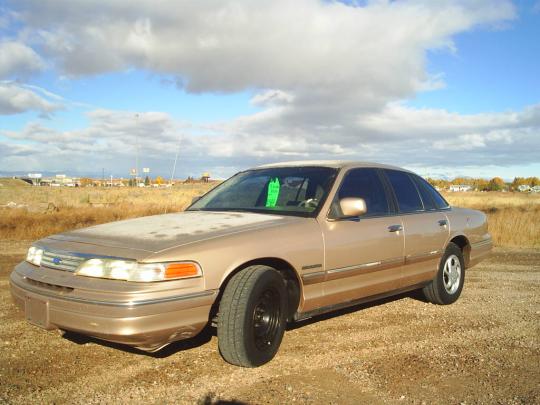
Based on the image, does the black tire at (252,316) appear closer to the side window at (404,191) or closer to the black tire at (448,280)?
the side window at (404,191)

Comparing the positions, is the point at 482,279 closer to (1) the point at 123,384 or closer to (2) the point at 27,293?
(1) the point at 123,384

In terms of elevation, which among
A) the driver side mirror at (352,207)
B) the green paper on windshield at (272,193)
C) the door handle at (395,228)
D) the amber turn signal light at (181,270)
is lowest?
the amber turn signal light at (181,270)

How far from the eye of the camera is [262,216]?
417 centimetres

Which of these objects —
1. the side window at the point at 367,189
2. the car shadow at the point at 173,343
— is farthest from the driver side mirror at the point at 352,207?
the car shadow at the point at 173,343

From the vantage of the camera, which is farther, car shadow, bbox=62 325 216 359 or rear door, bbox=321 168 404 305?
rear door, bbox=321 168 404 305

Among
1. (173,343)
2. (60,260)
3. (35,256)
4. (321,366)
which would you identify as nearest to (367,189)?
(321,366)

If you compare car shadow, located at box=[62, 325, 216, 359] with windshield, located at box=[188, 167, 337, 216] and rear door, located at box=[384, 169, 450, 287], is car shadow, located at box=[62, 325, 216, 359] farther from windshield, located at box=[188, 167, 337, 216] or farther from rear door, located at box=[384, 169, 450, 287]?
rear door, located at box=[384, 169, 450, 287]

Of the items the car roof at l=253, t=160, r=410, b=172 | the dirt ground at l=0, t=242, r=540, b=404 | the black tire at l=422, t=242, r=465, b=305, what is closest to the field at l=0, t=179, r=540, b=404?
the dirt ground at l=0, t=242, r=540, b=404

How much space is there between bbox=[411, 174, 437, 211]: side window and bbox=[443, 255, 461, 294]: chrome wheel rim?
0.65 m

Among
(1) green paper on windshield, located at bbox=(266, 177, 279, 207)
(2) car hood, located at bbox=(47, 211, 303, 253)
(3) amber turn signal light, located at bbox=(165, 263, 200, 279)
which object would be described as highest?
(1) green paper on windshield, located at bbox=(266, 177, 279, 207)

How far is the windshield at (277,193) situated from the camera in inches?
173

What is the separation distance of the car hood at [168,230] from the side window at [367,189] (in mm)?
785

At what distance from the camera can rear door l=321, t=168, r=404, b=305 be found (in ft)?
13.6

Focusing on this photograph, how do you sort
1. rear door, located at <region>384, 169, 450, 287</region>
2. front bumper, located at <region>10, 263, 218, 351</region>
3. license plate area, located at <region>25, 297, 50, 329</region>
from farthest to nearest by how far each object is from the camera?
rear door, located at <region>384, 169, 450, 287</region>
license plate area, located at <region>25, 297, 50, 329</region>
front bumper, located at <region>10, 263, 218, 351</region>
